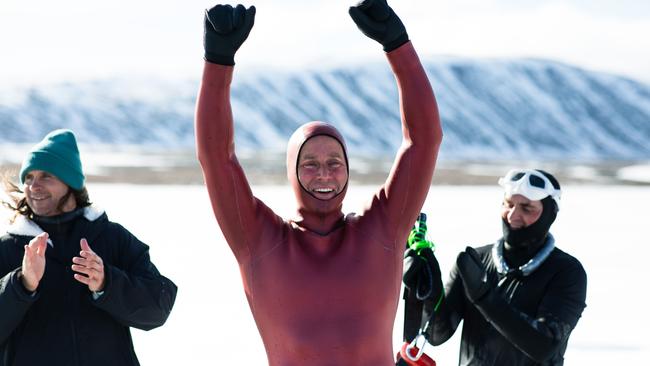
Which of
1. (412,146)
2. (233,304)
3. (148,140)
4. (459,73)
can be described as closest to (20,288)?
(412,146)

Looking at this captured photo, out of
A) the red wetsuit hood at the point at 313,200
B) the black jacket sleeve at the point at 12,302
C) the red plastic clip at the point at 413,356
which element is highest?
the red wetsuit hood at the point at 313,200

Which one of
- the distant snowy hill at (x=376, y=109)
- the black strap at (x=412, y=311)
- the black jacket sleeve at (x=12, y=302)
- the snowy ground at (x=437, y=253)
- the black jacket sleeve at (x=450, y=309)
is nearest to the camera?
the black jacket sleeve at (x=12, y=302)

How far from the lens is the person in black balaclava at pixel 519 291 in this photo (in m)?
3.27

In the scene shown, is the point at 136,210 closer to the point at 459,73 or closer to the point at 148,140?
the point at 148,140

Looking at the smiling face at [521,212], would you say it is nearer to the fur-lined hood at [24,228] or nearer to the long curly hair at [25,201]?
the long curly hair at [25,201]

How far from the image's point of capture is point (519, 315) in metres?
3.29

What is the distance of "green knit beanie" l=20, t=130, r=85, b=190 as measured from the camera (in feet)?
9.93

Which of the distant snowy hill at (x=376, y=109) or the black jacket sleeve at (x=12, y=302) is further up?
the distant snowy hill at (x=376, y=109)

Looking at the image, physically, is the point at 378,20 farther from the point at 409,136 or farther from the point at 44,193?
the point at 44,193

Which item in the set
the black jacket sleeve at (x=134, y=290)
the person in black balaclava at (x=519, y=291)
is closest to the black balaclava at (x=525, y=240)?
the person in black balaclava at (x=519, y=291)

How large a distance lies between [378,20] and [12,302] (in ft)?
4.51

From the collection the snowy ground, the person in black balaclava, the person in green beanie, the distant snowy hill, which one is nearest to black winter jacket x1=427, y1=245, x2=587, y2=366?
the person in black balaclava

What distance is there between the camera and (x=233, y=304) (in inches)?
321

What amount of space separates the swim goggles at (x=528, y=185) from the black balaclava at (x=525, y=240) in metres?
0.07
